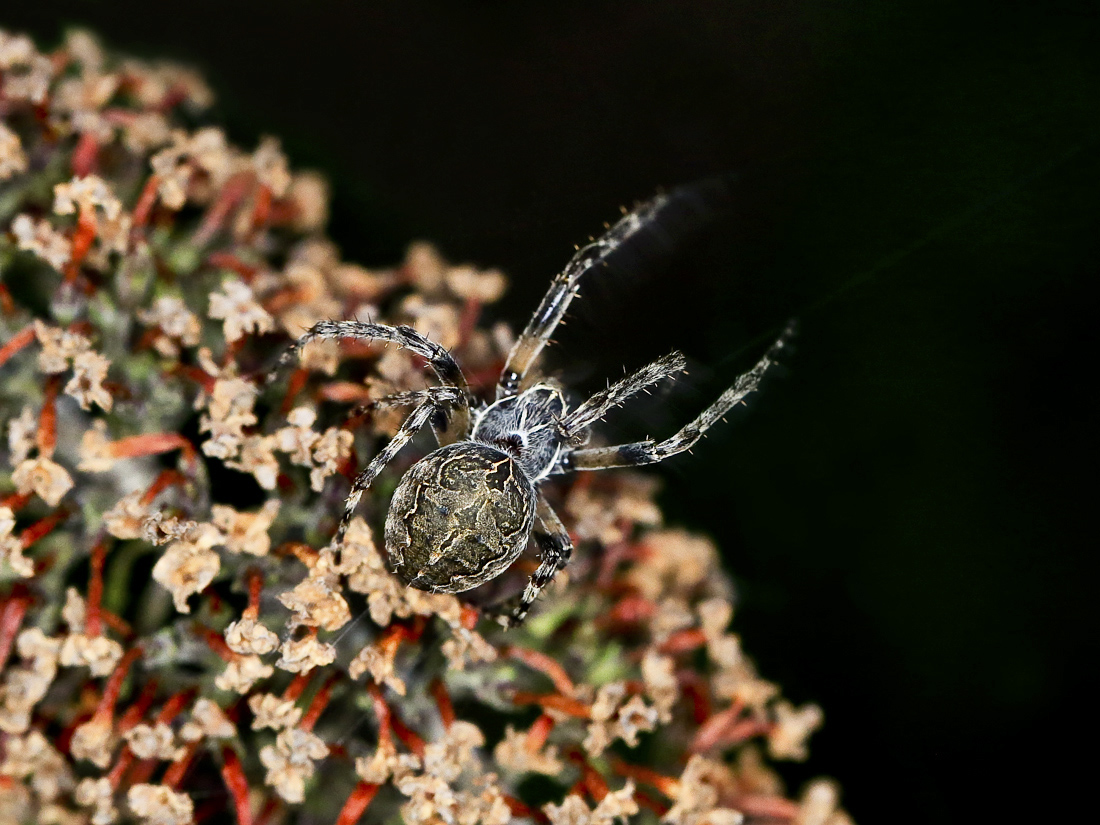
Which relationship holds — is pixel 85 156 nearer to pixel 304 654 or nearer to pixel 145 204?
pixel 145 204

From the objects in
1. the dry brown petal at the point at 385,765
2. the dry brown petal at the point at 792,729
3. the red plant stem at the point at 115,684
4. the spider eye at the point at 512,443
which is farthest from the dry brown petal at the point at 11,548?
the dry brown petal at the point at 792,729

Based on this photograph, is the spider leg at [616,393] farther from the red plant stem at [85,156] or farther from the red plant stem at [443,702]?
the red plant stem at [85,156]

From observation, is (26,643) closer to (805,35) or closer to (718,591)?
(718,591)

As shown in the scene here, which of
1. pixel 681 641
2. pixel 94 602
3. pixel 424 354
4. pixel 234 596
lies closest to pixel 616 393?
pixel 424 354

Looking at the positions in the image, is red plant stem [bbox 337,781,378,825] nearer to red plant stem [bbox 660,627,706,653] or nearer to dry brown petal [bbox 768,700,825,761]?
red plant stem [bbox 660,627,706,653]

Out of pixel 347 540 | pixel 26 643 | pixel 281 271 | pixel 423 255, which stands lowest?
pixel 26 643

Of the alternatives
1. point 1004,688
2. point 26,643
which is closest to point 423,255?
point 26,643
